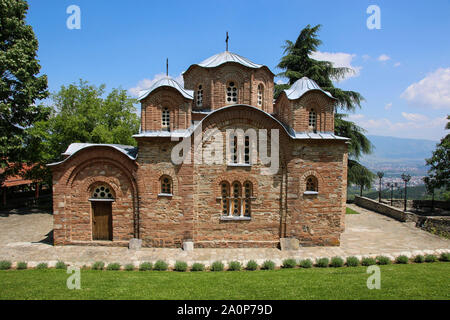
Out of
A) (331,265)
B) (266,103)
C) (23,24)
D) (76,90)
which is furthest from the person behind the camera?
(76,90)

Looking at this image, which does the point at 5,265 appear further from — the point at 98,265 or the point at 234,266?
the point at 234,266

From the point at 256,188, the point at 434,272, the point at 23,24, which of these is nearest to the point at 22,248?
the point at 256,188

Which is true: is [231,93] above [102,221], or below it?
above

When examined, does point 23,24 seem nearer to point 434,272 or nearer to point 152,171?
point 152,171

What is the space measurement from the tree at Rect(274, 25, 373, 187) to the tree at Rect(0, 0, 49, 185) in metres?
17.4

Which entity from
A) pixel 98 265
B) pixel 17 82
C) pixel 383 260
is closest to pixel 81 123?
pixel 17 82

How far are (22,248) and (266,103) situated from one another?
14.0 m

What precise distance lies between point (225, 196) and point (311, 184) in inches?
162

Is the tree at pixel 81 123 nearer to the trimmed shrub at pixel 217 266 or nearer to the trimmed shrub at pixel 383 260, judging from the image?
the trimmed shrub at pixel 217 266

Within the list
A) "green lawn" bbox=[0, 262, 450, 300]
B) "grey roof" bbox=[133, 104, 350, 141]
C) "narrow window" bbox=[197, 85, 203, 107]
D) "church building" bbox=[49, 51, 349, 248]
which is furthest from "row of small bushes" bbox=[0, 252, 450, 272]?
"narrow window" bbox=[197, 85, 203, 107]

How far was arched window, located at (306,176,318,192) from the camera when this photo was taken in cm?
1186

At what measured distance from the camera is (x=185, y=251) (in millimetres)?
11297

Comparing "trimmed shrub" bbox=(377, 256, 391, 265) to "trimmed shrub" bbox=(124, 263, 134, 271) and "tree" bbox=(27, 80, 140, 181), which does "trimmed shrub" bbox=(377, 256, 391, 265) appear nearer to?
"trimmed shrub" bbox=(124, 263, 134, 271)

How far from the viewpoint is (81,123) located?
18.7 metres
